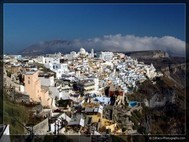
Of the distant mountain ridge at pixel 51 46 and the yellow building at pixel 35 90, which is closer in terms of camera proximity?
the distant mountain ridge at pixel 51 46

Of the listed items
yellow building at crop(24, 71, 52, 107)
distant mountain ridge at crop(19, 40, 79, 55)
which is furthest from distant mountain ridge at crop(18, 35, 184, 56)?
yellow building at crop(24, 71, 52, 107)

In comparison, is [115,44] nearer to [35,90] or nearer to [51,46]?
[51,46]

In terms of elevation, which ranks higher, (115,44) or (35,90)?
(115,44)

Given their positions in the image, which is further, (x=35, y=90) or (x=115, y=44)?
(x=35, y=90)

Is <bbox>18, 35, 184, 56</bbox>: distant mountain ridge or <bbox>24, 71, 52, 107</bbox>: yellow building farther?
<bbox>24, 71, 52, 107</bbox>: yellow building

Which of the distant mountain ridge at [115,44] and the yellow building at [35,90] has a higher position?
the distant mountain ridge at [115,44]

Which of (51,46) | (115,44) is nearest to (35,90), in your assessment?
(51,46)

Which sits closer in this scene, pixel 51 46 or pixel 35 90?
pixel 51 46

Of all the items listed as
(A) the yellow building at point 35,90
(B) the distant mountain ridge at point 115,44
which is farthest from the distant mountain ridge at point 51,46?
(A) the yellow building at point 35,90

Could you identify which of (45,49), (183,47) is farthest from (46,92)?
(183,47)

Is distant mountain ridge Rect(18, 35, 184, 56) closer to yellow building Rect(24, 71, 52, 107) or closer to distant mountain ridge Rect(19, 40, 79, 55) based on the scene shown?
distant mountain ridge Rect(19, 40, 79, 55)

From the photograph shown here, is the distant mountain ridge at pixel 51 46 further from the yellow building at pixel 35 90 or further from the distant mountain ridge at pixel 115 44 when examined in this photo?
the yellow building at pixel 35 90

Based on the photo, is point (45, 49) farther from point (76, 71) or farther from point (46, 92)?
point (76, 71)
